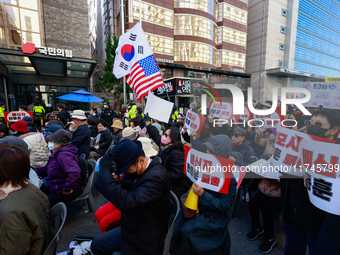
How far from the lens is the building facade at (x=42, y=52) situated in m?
12.4

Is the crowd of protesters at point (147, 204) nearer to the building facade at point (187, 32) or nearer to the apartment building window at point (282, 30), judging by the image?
the building facade at point (187, 32)

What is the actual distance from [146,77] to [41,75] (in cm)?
1459

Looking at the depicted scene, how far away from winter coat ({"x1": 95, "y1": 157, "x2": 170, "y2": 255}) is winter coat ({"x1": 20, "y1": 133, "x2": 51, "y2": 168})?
2626 mm

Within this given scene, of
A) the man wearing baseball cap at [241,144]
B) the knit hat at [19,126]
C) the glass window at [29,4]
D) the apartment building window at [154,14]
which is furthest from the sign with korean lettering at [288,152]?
the apartment building window at [154,14]

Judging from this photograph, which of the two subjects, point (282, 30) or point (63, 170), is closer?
point (63, 170)

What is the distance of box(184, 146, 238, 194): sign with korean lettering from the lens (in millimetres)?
2039

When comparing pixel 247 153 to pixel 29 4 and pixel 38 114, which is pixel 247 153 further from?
pixel 29 4

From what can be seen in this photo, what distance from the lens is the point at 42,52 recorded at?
452 inches

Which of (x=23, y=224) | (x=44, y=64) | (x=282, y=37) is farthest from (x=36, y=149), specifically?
(x=282, y=37)

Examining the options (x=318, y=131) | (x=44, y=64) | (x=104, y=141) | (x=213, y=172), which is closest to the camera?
(x=213, y=172)

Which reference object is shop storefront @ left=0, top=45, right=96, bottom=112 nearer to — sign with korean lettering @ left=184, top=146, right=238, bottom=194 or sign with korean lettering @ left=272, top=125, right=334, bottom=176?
sign with korean lettering @ left=184, top=146, right=238, bottom=194

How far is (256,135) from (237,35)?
98.8 feet

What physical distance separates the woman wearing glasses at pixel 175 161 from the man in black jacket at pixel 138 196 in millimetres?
1011

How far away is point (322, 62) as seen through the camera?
125 feet
